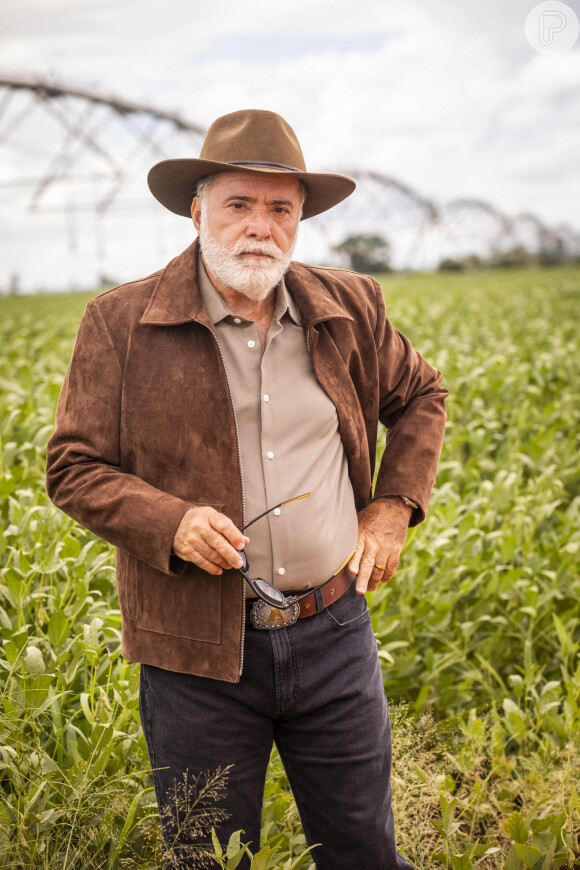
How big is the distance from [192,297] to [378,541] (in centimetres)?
88

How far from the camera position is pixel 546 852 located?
2369 millimetres

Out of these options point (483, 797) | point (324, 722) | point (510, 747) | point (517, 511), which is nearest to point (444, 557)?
point (517, 511)

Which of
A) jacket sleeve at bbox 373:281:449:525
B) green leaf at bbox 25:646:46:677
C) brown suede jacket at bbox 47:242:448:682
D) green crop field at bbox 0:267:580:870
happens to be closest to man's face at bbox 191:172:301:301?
brown suede jacket at bbox 47:242:448:682

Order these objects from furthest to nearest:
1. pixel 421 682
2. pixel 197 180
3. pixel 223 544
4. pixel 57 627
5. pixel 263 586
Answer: pixel 421 682 → pixel 57 627 → pixel 197 180 → pixel 263 586 → pixel 223 544

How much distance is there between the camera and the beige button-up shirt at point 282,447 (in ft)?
7.00

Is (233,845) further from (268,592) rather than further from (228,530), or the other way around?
(228,530)

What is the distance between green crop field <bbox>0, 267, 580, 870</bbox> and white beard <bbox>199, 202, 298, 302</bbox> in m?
1.31

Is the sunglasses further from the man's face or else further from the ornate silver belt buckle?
the man's face

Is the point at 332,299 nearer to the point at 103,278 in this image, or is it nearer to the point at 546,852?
the point at 546,852

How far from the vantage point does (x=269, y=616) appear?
2.10m

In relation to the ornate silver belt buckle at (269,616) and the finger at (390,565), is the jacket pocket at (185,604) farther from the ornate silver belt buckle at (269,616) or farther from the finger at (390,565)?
the finger at (390,565)

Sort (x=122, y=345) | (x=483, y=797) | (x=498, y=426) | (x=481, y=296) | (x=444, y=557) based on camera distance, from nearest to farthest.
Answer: (x=122, y=345), (x=483, y=797), (x=444, y=557), (x=498, y=426), (x=481, y=296)

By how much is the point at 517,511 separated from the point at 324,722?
3.22 metres

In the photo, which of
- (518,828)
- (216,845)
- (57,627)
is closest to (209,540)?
(216,845)
